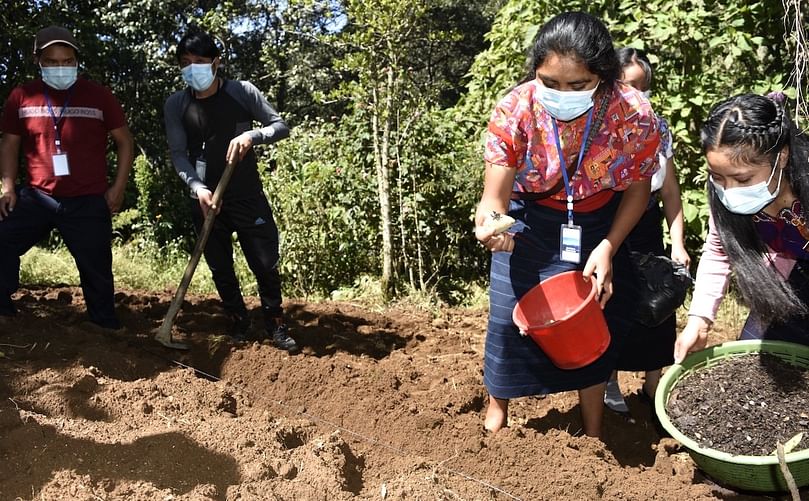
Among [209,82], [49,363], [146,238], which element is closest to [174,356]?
[49,363]

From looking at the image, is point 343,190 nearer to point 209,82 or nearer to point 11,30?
point 209,82

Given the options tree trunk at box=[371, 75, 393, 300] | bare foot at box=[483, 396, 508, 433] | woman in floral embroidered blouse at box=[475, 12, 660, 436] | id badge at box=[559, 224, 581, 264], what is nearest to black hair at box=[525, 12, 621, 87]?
woman in floral embroidered blouse at box=[475, 12, 660, 436]

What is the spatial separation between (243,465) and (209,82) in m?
2.13

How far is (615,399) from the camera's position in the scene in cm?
359

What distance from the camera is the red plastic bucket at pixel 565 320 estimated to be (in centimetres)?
257

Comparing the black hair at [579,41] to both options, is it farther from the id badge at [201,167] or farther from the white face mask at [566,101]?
the id badge at [201,167]

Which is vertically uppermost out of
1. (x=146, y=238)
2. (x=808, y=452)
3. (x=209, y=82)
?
(x=209, y=82)

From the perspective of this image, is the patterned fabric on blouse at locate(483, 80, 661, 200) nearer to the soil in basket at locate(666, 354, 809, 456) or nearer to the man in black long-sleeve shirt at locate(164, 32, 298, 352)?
the soil in basket at locate(666, 354, 809, 456)

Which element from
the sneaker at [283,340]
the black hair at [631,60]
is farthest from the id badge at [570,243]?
the sneaker at [283,340]

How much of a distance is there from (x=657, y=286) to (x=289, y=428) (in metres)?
1.57

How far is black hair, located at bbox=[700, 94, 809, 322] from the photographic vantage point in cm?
243

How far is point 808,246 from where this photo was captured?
8.89 feet

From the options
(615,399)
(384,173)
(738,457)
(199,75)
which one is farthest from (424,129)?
(738,457)

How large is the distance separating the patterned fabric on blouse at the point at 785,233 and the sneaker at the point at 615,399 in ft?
3.63
